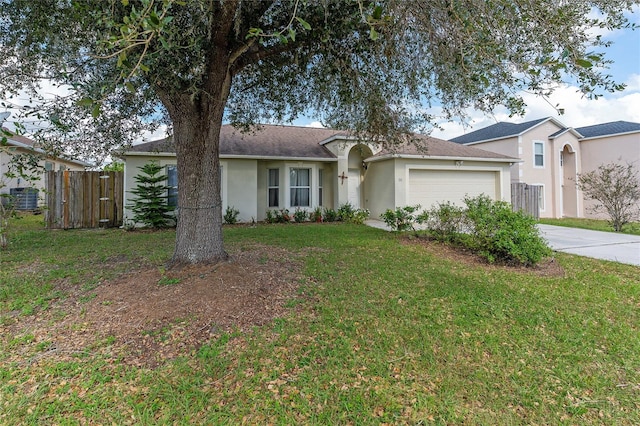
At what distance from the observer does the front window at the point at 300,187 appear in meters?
13.7

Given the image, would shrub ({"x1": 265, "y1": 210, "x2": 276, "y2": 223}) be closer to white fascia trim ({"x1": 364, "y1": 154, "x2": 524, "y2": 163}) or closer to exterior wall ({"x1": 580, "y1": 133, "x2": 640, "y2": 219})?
white fascia trim ({"x1": 364, "y1": 154, "x2": 524, "y2": 163})

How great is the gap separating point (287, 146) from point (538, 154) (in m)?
15.5

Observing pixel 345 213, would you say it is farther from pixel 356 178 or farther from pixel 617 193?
pixel 617 193

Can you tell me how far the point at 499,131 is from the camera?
20.8 m

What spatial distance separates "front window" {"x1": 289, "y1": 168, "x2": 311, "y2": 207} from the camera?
13.7m

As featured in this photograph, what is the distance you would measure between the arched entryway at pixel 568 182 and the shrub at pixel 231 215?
65.0 ft

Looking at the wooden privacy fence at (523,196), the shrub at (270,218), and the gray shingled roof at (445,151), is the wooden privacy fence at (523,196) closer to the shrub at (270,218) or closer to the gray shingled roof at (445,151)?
the gray shingled roof at (445,151)

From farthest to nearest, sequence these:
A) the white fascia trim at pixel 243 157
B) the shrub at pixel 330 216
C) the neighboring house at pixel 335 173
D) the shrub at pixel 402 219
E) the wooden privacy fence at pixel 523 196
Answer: the wooden privacy fence at pixel 523 196
the shrub at pixel 330 216
the neighboring house at pixel 335 173
the white fascia trim at pixel 243 157
the shrub at pixel 402 219

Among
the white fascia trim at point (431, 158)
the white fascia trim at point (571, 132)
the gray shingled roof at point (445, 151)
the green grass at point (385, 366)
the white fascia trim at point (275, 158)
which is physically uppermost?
the white fascia trim at point (571, 132)

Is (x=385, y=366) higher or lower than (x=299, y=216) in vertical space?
lower

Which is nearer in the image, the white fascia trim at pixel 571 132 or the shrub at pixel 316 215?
the shrub at pixel 316 215

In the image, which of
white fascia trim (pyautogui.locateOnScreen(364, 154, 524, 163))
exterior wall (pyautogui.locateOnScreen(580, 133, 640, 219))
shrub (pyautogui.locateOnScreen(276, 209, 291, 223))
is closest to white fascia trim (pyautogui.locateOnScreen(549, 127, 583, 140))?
exterior wall (pyautogui.locateOnScreen(580, 133, 640, 219))

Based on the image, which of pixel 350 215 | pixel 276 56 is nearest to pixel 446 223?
pixel 276 56

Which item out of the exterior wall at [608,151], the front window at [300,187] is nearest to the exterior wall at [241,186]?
the front window at [300,187]
